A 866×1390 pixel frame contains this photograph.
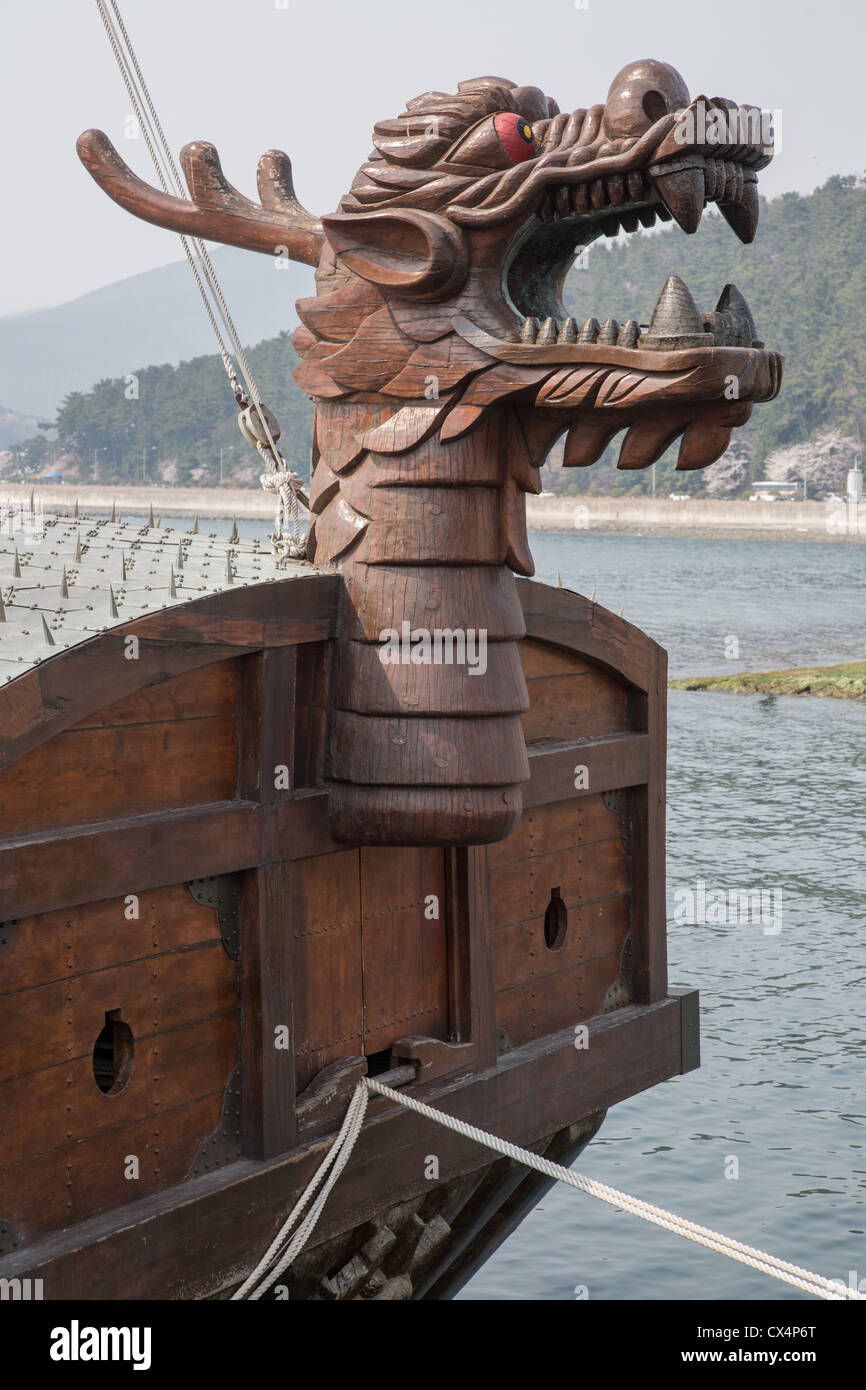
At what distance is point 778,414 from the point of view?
4331 inches

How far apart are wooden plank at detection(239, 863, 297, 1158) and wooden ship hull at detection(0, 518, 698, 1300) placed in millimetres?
11

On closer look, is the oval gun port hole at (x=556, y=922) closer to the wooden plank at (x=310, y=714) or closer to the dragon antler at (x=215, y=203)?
the wooden plank at (x=310, y=714)

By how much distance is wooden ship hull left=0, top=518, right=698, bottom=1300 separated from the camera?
532 cm

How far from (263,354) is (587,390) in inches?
4774

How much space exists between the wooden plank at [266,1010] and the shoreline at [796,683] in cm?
2894

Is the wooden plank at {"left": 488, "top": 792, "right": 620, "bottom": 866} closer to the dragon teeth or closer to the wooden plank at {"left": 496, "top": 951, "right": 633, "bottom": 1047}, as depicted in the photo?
the wooden plank at {"left": 496, "top": 951, "right": 633, "bottom": 1047}

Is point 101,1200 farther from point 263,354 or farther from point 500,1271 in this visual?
point 263,354

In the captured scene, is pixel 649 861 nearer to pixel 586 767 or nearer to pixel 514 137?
pixel 586 767

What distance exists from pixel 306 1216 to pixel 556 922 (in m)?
2.19

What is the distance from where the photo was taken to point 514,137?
596 centimetres

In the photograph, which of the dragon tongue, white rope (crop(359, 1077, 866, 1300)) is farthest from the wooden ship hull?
the dragon tongue

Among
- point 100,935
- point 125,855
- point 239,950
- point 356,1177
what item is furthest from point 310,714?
point 356,1177

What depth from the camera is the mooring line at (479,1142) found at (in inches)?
231
